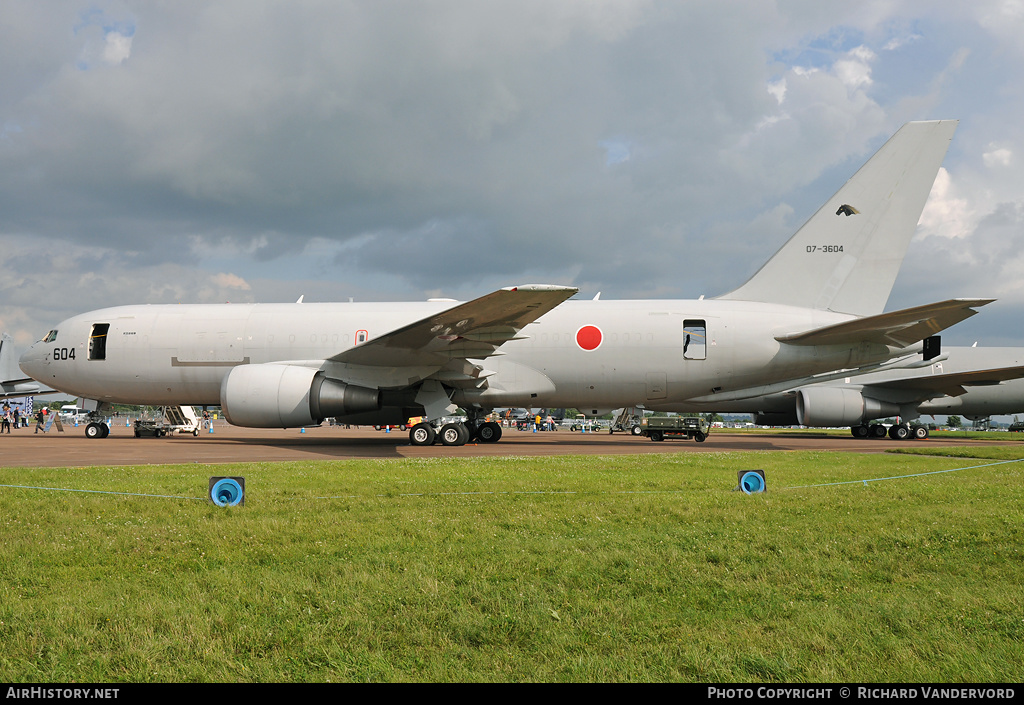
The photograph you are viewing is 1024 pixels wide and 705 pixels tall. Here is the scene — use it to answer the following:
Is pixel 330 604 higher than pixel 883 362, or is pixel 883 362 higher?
pixel 883 362

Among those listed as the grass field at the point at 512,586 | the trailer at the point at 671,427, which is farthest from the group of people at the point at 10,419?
the grass field at the point at 512,586

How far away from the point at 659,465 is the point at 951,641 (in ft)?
26.2

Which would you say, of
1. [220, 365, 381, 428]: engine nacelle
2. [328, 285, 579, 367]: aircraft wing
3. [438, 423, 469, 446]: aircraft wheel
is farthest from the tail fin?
[220, 365, 381, 428]: engine nacelle

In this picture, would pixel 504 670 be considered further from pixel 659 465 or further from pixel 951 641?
pixel 659 465

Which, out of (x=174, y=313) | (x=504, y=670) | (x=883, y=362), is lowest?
(x=504, y=670)

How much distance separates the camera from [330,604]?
12.1ft

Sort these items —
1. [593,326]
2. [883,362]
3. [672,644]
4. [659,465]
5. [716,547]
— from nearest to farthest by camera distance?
[672,644] < [716,547] < [659,465] < [883,362] < [593,326]

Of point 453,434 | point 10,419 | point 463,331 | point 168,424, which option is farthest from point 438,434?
point 10,419

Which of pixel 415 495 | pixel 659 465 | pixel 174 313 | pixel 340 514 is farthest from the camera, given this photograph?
pixel 174 313

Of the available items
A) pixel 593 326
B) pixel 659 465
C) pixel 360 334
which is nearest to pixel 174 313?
pixel 360 334

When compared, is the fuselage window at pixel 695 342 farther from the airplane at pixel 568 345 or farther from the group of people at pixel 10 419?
the group of people at pixel 10 419

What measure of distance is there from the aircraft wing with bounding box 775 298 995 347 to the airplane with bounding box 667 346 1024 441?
5512 millimetres

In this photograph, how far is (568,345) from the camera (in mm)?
18594

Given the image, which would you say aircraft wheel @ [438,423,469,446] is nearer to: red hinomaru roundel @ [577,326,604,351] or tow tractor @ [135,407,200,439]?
red hinomaru roundel @ [577,326,604,351]
